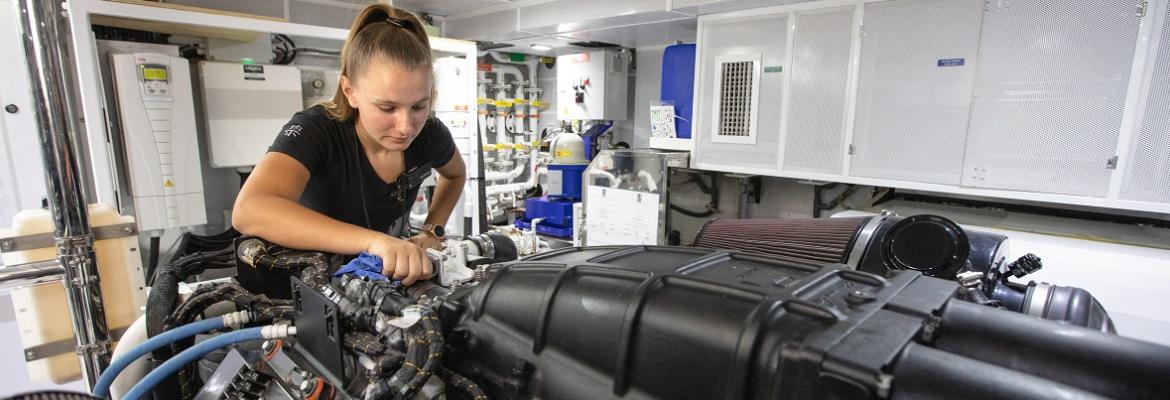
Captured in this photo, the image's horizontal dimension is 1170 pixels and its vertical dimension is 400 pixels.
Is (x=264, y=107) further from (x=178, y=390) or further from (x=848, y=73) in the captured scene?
(x=848, y=73)

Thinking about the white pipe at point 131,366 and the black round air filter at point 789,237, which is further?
the black round air filter at point 789,237

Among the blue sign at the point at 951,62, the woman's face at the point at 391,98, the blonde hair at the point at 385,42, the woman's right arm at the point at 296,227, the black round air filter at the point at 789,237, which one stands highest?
the blue sign at the point at 951,62

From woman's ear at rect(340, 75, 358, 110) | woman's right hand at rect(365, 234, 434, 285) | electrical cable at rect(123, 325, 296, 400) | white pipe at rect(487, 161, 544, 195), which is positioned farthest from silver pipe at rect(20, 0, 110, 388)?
white pipe at rect(487, 161, 544, 195)

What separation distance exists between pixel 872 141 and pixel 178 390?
10.6 feet

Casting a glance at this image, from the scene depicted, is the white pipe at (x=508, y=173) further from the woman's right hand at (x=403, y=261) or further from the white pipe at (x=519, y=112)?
the woman's right hand at (x=403, y=261)

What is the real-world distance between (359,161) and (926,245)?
1380mm

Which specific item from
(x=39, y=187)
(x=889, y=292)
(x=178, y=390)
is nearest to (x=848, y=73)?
(x=889, y=292)

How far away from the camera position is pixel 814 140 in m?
3.32

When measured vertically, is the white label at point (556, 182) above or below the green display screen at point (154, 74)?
below

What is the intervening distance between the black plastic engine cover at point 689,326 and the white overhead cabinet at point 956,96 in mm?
2501

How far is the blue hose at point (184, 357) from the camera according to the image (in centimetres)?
87

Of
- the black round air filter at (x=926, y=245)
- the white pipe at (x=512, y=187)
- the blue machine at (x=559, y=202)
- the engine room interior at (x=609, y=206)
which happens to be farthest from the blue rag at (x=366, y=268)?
the white pipe at (x=512, y=187)

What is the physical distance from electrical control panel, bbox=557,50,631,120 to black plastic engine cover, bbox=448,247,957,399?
444 centimetres

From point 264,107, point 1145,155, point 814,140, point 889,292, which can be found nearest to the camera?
point 889,292
